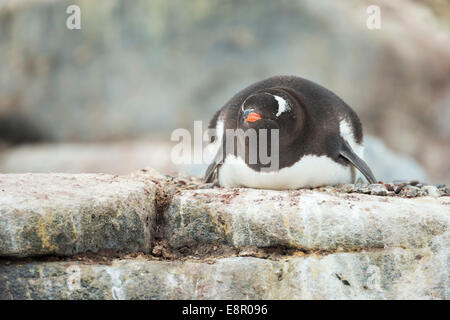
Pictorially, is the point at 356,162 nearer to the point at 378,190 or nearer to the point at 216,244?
the point at 378,190

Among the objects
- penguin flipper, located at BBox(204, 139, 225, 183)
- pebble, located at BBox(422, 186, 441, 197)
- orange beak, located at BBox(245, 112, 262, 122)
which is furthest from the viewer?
penguin flipper, located at BBox(204, 139, 225, 183)

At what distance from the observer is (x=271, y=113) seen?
12.4 ft

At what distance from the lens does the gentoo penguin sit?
3.83 metres

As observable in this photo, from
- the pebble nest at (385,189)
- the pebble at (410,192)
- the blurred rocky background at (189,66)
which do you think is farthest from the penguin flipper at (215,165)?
the blurred rocky background at (189,66)

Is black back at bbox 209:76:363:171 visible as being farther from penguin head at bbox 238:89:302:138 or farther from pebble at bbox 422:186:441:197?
pebble at bbox 422:186:441:197

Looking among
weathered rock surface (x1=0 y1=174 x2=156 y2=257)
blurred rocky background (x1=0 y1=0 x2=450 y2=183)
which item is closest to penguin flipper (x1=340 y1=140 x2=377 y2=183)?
weathered rock surface (x1=0 y1=174 x2=156 y2=257)

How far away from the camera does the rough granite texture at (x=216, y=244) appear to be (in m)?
2.90

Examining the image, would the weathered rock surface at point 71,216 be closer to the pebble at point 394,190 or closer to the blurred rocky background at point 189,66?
the pebble at point 394,190

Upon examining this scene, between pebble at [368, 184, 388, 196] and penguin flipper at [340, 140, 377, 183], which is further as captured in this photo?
penguin flipper at [340, 140, 377, 183]

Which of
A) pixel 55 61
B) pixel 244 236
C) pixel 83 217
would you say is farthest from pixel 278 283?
pixel 55 61

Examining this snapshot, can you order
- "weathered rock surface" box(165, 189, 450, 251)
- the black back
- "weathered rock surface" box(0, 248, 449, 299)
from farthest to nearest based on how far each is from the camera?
the black back
"weathered rock surface" box(165, 189, 450, 251)
"weathered rock surface" box(0, 248, 449, 299)

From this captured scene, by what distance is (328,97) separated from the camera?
4.32 m

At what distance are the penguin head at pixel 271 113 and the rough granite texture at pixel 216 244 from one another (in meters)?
0.49

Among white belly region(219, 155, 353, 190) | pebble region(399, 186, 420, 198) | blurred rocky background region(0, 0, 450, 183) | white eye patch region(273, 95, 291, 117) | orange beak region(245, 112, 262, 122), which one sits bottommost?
pebble region(399, 186, 420, 198)
